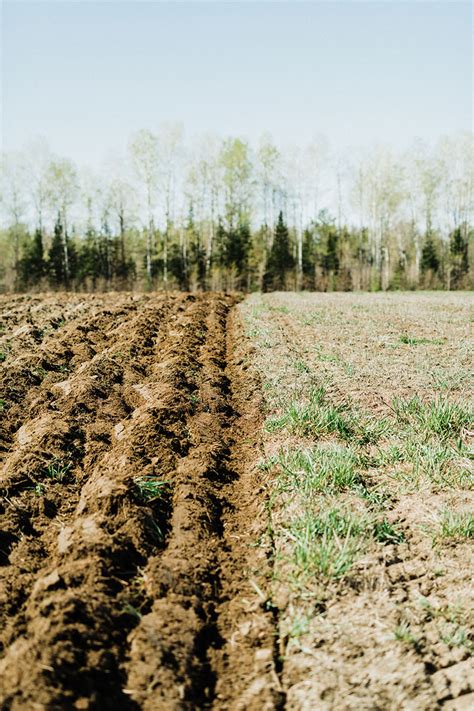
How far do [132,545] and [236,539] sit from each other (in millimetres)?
784

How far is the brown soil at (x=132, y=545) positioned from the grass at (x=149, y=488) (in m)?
0.04

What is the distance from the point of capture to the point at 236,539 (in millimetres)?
3951

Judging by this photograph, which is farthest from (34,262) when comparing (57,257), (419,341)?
(419,341)

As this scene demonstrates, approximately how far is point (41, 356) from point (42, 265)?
40.0 m

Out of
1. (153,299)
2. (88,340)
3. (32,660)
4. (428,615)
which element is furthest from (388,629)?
(153,299)

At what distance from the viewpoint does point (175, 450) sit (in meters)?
5.29

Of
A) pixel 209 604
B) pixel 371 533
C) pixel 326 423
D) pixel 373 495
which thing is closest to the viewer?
pixel 209 604

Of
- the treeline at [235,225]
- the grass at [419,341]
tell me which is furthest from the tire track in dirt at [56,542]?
the treeline at [235,225]

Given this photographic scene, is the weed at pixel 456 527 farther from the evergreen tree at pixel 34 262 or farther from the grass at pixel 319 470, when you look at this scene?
the evergreen tree at pixel 34 262

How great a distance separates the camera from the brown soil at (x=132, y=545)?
2652 mm

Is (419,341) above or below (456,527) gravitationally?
above

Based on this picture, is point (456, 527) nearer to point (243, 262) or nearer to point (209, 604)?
point (209, 604)

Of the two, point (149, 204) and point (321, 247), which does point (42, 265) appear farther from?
point (321, 247)

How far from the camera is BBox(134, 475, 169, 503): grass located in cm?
425
